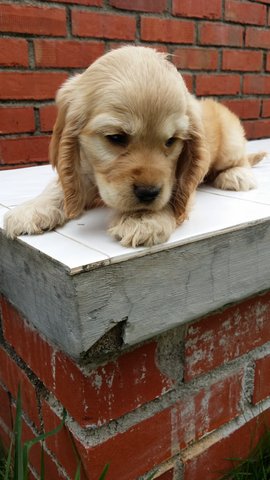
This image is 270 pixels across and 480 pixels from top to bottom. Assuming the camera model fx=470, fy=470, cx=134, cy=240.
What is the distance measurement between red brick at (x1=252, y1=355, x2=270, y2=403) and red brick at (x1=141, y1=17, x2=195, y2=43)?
159 centimetres

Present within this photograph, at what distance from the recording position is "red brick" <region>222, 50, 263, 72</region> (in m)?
2.56

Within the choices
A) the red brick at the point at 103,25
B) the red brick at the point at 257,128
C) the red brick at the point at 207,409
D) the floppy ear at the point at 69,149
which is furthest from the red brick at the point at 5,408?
the red brick at the point at 257,128

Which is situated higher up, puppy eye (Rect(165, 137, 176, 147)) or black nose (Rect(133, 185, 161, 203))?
puppy eye (Rect(165, 137, 176, 147))

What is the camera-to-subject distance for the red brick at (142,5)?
2.04 metres

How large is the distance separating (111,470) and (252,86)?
2.37 m

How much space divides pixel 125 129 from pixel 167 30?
5.12ft

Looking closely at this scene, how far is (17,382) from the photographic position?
123 cm

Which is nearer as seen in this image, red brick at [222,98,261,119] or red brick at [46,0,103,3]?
red brick at [46,0,103,3]

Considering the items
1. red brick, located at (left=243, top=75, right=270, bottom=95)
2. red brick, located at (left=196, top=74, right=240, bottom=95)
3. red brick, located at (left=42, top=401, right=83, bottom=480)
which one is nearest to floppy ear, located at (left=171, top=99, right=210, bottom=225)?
red brick, located at (left=42, top=401, right=83, bottom=480)

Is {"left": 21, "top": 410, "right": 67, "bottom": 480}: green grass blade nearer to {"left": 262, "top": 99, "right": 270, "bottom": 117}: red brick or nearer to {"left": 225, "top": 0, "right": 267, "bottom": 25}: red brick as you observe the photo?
{"left": 225, "top": 0, "right": 267, "bottom": 25}: red brick

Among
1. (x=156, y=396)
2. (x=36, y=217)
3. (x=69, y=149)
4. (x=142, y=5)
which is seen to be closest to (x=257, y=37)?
(x=142, y=5)

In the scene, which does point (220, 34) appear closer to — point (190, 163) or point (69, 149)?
point (190, 163)

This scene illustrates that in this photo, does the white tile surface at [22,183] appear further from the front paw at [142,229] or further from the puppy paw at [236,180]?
the puppy paw at [236,180]

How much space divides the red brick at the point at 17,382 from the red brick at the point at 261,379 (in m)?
0.57
